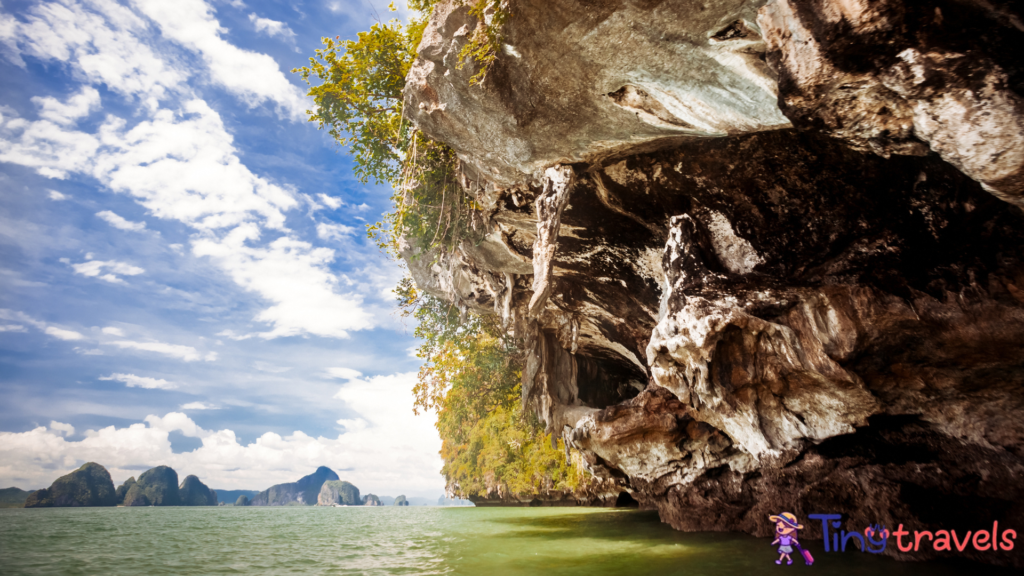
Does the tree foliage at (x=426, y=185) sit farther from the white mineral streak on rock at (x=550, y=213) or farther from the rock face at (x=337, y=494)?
the rock face at (x=337, y=494)

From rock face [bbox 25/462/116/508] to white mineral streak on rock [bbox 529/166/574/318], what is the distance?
7829cm

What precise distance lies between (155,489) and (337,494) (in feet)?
153

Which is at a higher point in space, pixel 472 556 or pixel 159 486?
pixel 472 556

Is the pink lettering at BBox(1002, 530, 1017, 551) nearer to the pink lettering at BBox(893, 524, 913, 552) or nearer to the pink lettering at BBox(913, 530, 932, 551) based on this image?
the pink lettering at BBox(913, 530, 932, 551)

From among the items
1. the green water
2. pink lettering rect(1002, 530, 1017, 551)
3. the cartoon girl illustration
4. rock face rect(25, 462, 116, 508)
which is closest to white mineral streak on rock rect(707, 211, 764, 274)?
the cartoon girl illustration

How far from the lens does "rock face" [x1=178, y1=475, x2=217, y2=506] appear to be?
300 ft

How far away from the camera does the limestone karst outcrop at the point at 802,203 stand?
3.75 metres

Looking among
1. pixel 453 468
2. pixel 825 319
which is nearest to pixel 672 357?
pixel 825 319

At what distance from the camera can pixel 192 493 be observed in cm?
9462

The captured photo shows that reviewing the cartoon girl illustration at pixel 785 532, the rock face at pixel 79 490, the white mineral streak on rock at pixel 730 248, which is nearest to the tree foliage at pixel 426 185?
the white mineral streak on rock at pixel 730 248

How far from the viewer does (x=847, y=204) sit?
575cm

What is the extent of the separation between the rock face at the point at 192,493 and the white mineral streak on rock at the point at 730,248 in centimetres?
11341

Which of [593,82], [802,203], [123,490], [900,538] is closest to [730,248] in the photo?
[802,203]

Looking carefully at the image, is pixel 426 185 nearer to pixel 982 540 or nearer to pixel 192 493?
pixel 982 540
